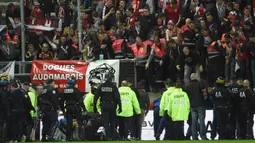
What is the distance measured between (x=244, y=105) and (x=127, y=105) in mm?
3530

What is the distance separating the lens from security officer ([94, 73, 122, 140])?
115 feet

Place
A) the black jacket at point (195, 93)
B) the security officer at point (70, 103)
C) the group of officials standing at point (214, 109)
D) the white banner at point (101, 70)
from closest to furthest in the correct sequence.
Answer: the group of officials standing at point (214, 109)
the black jacket at point (195, 93)
the security officer at point (70, 103)
the white banner at point (101, 70)

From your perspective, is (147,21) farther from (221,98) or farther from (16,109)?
(16,109)

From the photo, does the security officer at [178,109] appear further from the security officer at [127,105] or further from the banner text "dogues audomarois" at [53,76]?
the banner text "dogues audomarois" at [53,76]

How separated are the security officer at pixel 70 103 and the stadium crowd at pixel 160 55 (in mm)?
30

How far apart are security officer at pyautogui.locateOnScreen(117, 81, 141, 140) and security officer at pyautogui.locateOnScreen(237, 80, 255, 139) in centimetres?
306

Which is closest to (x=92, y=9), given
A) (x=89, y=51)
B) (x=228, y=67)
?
(x=89, y=51)

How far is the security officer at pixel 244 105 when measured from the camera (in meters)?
35.2

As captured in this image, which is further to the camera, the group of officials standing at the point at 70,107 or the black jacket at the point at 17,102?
the black jacket at the point at 17,102

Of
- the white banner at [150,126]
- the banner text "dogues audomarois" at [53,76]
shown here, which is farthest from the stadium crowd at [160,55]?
the banner text "dogues audomarois" at [53,76]

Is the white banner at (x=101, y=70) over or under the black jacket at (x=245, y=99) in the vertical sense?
over

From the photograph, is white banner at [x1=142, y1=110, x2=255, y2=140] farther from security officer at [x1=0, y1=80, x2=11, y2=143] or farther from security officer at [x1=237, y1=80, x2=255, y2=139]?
security officer at [x1=0, y1=80, x2=11, y2=143]

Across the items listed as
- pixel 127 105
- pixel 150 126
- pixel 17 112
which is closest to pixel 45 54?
pixel 17 112

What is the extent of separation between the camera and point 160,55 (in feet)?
124
